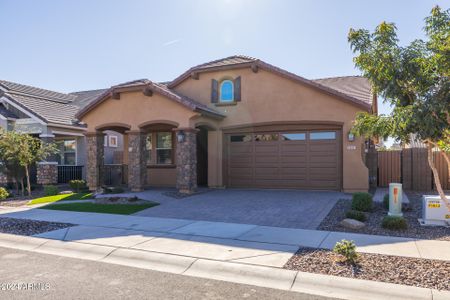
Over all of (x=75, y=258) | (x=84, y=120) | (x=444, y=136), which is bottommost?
(x=75, y=258)

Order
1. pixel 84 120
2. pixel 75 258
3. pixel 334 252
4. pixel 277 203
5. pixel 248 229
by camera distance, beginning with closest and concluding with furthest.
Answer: pixel 334 252, pixel 75 258, pixel 248 229, pixel 277 203, pixel 84 120

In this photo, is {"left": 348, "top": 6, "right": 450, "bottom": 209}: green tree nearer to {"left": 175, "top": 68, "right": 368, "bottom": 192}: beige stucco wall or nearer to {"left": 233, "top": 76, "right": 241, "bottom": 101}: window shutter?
{"left": 175, "top": 68, "right": 368, "bottom": 192}: beige stucco wall

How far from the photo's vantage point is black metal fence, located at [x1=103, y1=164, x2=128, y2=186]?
20281mm

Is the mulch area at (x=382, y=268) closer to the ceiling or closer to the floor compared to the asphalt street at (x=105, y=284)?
closer to the ceiling

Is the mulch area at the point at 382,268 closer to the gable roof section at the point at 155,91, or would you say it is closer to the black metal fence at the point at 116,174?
the gable roof section at the point at 155,91

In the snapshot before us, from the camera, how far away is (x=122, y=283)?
561 centimetres

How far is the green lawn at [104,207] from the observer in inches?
465

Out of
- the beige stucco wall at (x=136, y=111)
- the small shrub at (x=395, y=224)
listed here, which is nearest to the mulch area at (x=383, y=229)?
the small shrub at (x=395, y=224)

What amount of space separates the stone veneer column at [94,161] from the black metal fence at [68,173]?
4.26 meters

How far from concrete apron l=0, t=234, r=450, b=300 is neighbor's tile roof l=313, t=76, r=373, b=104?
11182 mm

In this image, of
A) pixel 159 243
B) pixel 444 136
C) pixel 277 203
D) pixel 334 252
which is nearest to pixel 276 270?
pixel 334 252

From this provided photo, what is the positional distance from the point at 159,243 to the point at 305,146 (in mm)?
10400

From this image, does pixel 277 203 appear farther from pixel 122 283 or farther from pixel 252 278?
pixel 122 283

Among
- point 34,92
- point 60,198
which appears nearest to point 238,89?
point 60,198
